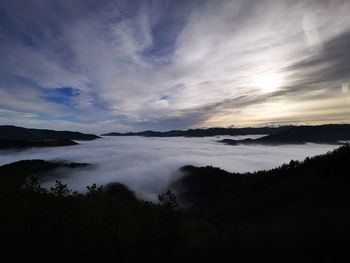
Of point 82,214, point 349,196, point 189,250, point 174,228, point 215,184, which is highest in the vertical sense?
point 82,214

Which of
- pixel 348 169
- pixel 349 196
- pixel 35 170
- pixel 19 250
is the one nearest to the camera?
pixel 19 250

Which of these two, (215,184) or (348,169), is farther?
(215,184)

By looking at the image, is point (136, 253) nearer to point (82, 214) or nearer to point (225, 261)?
point (82, 214)

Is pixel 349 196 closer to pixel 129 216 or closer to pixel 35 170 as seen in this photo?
pixel 129 216

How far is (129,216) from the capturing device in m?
11.1

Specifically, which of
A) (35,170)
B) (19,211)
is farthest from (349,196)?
(35,170)

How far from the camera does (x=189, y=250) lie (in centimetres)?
1080

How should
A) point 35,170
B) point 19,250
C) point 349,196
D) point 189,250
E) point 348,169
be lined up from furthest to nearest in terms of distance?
point 35,170 < point 348,169 < point 349,196 < point 189,250 < point 19,250

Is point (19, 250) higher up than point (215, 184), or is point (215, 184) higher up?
point (19, 250)

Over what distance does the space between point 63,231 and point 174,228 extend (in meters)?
4.04

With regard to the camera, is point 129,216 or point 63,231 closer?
point 63,231

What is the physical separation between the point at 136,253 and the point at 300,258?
5790 mm

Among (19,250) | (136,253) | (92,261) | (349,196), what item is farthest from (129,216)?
(349,196)

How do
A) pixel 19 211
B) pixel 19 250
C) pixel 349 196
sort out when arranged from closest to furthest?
pixel 19 250 < pixel 19 211 < pixel 349 196
